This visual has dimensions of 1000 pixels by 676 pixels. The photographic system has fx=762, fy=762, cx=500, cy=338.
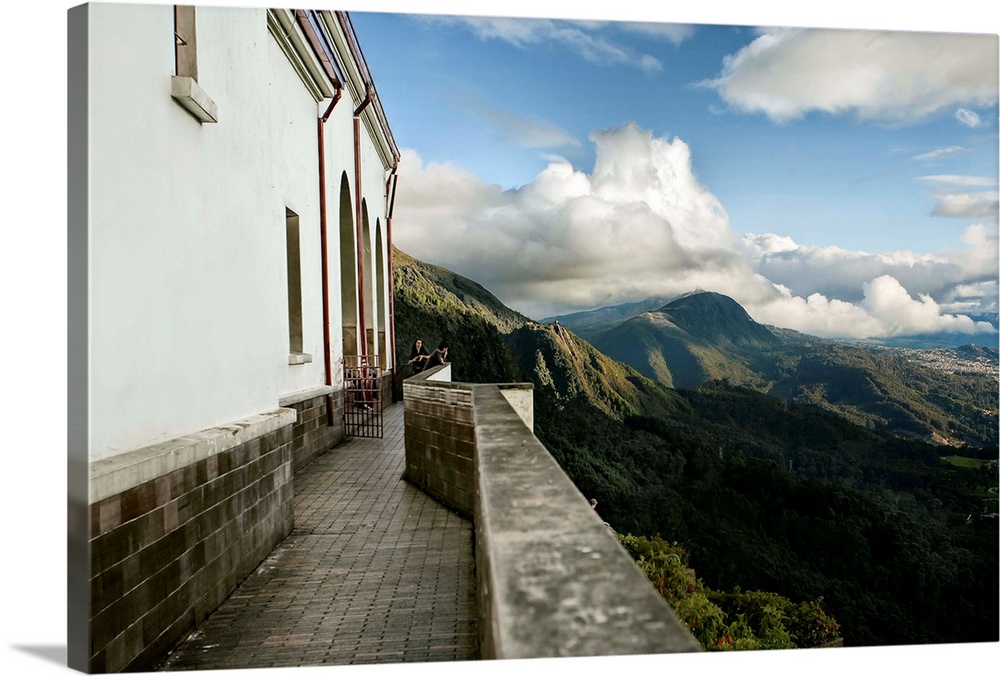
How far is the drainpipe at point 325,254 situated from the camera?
9.09 metres

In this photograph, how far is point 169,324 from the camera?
337 cm

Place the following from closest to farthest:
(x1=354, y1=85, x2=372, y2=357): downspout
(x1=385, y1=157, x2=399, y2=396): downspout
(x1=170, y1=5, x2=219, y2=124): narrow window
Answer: (x1=170, y1=5, x2=219, y2=124): narrow window < (x1=354, y1=85, x2=372, y2=357): downspout < (x1=385, y1=157, x2=399, y2=396): downspout

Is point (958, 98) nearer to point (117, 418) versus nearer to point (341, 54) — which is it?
point (341, 54)

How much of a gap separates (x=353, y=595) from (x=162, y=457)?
1675mm

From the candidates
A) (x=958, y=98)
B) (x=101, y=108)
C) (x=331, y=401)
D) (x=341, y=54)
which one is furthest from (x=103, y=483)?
(x=958, y=98)

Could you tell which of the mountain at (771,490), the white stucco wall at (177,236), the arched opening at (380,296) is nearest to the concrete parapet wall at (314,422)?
the white stucco wall at (177,236)

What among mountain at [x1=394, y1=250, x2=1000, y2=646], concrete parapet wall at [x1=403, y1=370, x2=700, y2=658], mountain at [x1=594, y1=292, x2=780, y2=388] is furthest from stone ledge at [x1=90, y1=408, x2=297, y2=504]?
mountain at [x1=594, y1=292, x2=780, y2=388]

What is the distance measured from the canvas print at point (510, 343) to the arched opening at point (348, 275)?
50mm

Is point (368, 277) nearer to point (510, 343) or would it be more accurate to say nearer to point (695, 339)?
point (510, 343)

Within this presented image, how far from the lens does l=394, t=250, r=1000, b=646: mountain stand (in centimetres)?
2994

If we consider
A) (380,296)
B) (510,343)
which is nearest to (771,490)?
(510,343)

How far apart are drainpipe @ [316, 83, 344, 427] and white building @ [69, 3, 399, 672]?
349 cm

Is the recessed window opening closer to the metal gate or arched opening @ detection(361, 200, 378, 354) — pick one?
the metal gate

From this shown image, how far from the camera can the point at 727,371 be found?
250 ft
